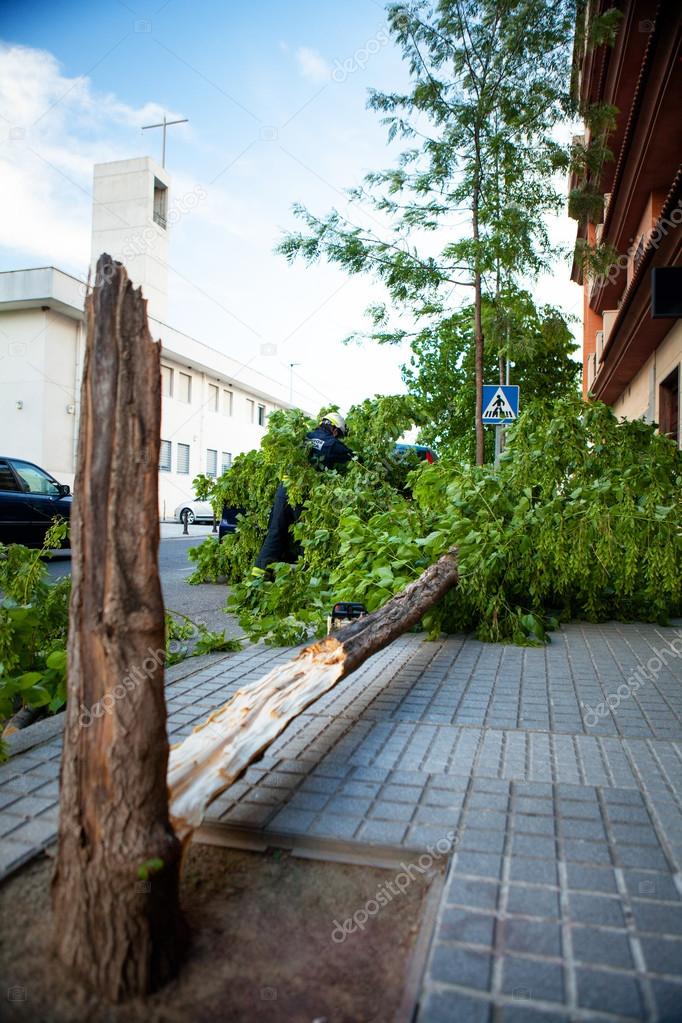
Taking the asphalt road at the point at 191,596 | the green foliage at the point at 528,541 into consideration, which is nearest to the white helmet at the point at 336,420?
the green foliage at the point at 528,541

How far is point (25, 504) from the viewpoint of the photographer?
12.7 meters

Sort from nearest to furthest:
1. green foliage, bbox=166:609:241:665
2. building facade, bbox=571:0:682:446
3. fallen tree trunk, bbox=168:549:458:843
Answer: fallen tree trunk, bbox=168:549:458:843
green foliage, bbox=166:609:241:665
building facade, bbox=571:0:682:446

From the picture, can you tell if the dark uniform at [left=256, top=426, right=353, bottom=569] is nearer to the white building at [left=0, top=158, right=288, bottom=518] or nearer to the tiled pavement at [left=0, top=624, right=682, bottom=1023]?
the tiled pavement at [left=0, top=624, right=682, bottom=1023]

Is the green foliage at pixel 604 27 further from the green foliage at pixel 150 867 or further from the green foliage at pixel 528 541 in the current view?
the green foliage at pixel 150 867

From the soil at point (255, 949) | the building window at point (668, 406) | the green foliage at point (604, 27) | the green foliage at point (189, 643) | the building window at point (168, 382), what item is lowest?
the soil at point (255, 949)

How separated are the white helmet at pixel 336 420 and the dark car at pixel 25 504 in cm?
545

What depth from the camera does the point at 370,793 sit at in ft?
9.59

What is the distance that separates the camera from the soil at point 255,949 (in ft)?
5.48

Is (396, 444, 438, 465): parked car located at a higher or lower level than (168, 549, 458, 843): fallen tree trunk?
higher

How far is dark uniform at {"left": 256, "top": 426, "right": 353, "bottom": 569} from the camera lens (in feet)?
28.1

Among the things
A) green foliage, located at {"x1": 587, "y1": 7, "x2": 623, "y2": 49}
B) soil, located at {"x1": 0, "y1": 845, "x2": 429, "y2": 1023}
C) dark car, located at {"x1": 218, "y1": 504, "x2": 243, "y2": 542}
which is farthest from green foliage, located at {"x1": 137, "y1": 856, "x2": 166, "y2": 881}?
green foliage, located at {"x1": 587, "y1": 7, "x2": 623, "y2": 49}

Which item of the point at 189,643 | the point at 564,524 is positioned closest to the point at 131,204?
the point at 189,643

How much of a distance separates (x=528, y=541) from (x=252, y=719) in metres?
3.77

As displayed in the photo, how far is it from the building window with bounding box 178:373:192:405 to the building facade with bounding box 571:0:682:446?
87.3ft
